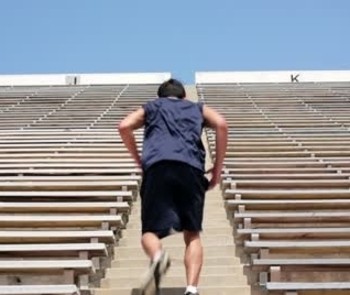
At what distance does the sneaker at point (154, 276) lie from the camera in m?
2.63

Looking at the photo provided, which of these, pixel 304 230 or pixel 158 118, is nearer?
pixel 158 118

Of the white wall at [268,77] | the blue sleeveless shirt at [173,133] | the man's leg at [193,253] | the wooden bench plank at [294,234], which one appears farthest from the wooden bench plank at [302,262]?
the white wall at [268,77]

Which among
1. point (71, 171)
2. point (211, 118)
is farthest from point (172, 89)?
point (71, 171)

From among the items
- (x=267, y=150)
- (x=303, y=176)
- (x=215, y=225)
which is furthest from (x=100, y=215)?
(x=267, y=150)

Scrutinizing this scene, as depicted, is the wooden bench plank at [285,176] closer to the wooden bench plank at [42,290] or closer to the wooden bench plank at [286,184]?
the wooden bench plank at [286,184]

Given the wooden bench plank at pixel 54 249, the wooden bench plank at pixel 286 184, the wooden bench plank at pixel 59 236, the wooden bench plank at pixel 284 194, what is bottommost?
the wooden bench plank at pixel 54 249

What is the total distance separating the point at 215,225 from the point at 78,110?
22.3ft

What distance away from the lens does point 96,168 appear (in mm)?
6191

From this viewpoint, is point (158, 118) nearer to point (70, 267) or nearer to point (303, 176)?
point (70, 267)

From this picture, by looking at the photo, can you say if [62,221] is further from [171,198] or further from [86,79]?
[86,79]

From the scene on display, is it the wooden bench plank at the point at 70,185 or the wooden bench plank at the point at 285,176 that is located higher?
the wooden bench plank at the point at 285,176

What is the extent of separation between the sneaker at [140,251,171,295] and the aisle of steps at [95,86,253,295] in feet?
2.56

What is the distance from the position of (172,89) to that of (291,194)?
2156 mm

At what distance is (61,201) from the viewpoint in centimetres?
510
